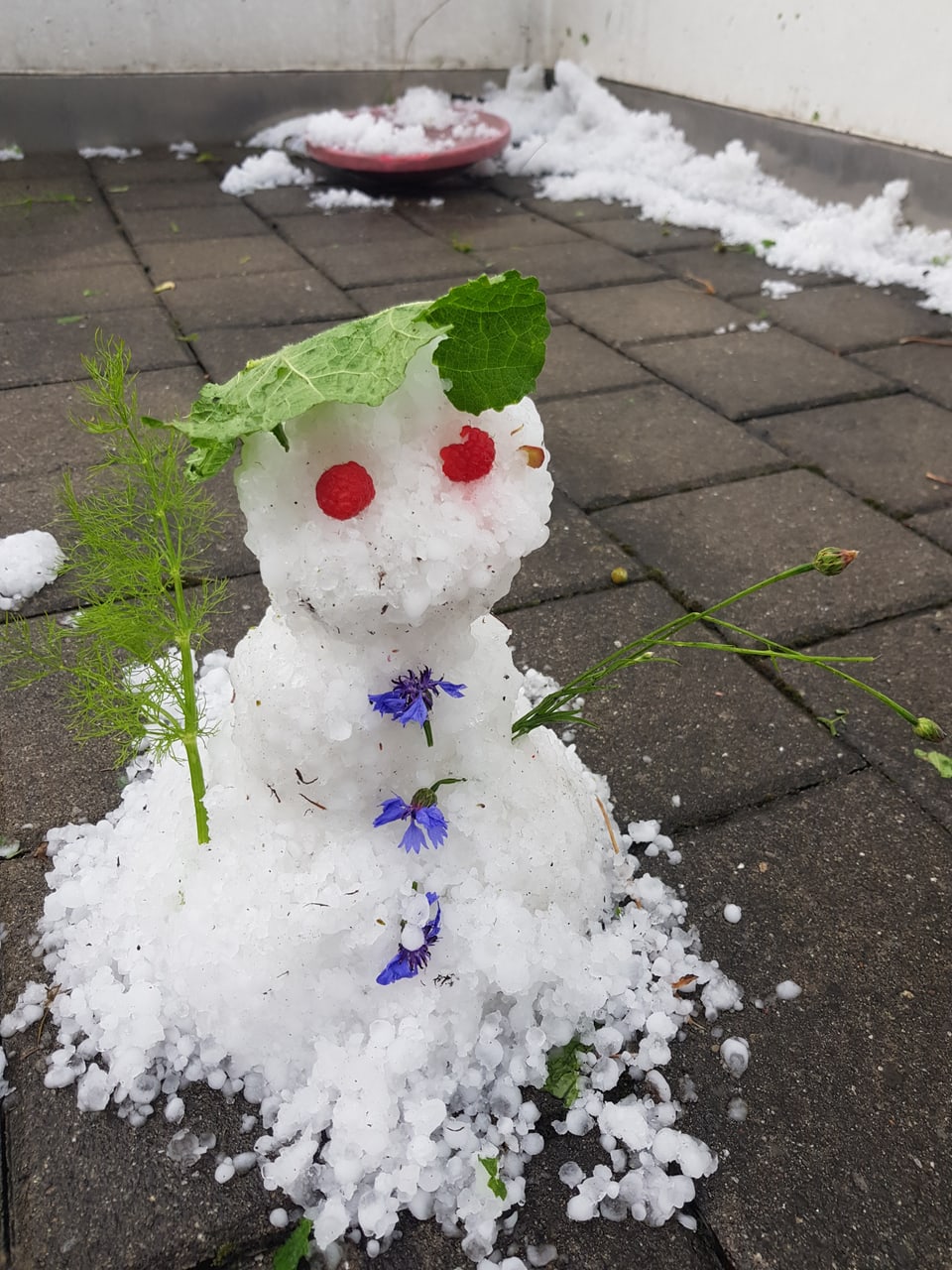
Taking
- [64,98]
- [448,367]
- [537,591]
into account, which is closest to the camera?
[448,367]

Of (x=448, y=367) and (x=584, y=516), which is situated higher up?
(x=448, y=367)

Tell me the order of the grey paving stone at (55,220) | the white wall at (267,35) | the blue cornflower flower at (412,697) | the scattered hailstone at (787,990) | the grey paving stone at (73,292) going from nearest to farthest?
the blue cornflower flower at (412,697), the scattered hailstone at (787,990), the grey paving stone at (73,292), the grey paving stone at (55,220), the white wall at (267,35)

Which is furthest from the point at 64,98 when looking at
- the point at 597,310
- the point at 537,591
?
the point at 537,591

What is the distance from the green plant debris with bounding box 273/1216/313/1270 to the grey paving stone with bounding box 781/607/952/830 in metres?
1.32

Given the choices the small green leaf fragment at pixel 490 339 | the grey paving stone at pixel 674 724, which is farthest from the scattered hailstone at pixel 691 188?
the small green leaf fragment at pixel 490 339

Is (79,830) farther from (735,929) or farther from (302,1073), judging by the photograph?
(735,929)

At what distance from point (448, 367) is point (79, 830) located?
1.14 metres

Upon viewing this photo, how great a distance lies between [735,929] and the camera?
163cm

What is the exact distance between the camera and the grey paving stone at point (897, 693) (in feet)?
6.46

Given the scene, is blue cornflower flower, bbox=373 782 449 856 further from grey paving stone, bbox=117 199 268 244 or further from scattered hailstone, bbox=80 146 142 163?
scattered hailstone, bbox=80 146 142 163

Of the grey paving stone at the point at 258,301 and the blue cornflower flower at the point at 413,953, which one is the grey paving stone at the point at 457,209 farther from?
the blue cornflower flower at the point at 413,953

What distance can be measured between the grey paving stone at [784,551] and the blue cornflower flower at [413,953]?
132 cm

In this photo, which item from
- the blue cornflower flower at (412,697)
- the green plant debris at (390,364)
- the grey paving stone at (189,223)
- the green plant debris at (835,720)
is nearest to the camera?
the green plant debris at (390,364)

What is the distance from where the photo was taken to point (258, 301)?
13.4 feet
